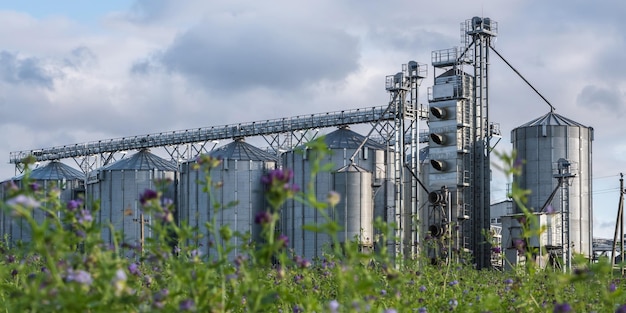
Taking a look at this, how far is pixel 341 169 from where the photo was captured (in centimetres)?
4919

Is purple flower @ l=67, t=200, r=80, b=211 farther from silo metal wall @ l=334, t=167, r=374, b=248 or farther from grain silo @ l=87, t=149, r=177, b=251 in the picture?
grain silo @ l=87, t=149, r=177, b=251

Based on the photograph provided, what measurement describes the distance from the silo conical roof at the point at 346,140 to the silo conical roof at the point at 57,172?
23.9 metres

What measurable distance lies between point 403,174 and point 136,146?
81.4 ft

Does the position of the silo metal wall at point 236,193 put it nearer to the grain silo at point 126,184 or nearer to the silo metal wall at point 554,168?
the grain silo at point 126,184

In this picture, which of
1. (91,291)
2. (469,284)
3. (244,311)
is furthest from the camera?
(469,284)

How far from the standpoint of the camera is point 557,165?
4409cm

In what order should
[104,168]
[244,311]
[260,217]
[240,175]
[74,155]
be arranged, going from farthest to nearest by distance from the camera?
1. [74,155]
2. [104,168]
3. [240,175]
4. [244,311]
5. [260,217]

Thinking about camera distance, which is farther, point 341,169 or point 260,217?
point 341,169

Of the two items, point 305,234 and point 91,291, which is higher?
point 91,291

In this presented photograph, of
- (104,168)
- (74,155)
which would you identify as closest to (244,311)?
(104,168)

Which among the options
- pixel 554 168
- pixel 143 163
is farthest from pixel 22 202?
pixel 143 163

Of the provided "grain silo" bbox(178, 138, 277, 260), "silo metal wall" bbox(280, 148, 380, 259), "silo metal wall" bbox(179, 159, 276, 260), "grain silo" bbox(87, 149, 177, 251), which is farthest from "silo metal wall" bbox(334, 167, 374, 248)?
"grain silo" bbox(87, 149, 177, 251)

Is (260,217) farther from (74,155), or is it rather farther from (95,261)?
(74,155)

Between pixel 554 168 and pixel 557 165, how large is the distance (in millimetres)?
226
